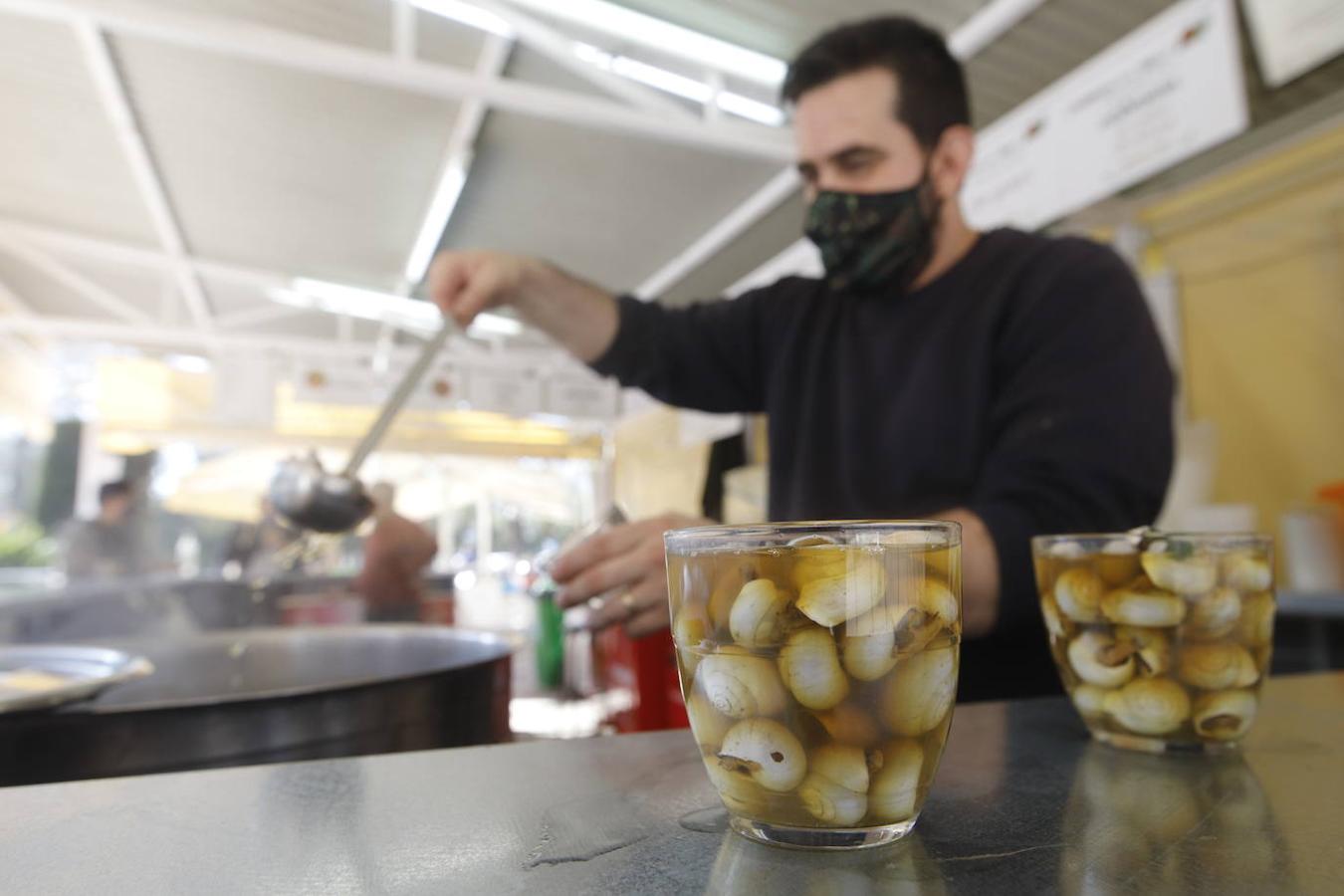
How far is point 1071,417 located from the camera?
878 mm

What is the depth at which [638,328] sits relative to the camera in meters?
1.33

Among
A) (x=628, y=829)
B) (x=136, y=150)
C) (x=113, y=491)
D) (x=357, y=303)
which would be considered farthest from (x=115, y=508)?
(x=628, y=829)

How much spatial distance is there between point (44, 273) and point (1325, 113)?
541 centimetres

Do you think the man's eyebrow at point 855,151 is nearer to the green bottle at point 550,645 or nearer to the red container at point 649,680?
the green bottle at point 550,645

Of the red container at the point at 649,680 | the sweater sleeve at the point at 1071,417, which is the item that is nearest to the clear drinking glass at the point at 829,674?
the sweater sleeve at the point at 1071,417

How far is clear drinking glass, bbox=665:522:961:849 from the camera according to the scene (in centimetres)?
34

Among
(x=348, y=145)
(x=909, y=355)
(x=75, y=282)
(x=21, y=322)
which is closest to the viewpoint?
(x=909, y=355)

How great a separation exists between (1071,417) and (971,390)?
167mm

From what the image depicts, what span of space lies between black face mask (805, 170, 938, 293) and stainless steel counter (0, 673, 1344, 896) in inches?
31.1

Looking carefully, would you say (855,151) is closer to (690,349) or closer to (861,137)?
(861,137)

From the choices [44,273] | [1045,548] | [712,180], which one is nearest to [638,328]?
[1045,548]

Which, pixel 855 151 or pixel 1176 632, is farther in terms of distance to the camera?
pixel 855 151

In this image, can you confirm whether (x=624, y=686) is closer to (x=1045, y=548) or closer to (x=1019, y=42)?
(x=1045, y=548)

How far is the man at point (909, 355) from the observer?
84 centimetres
